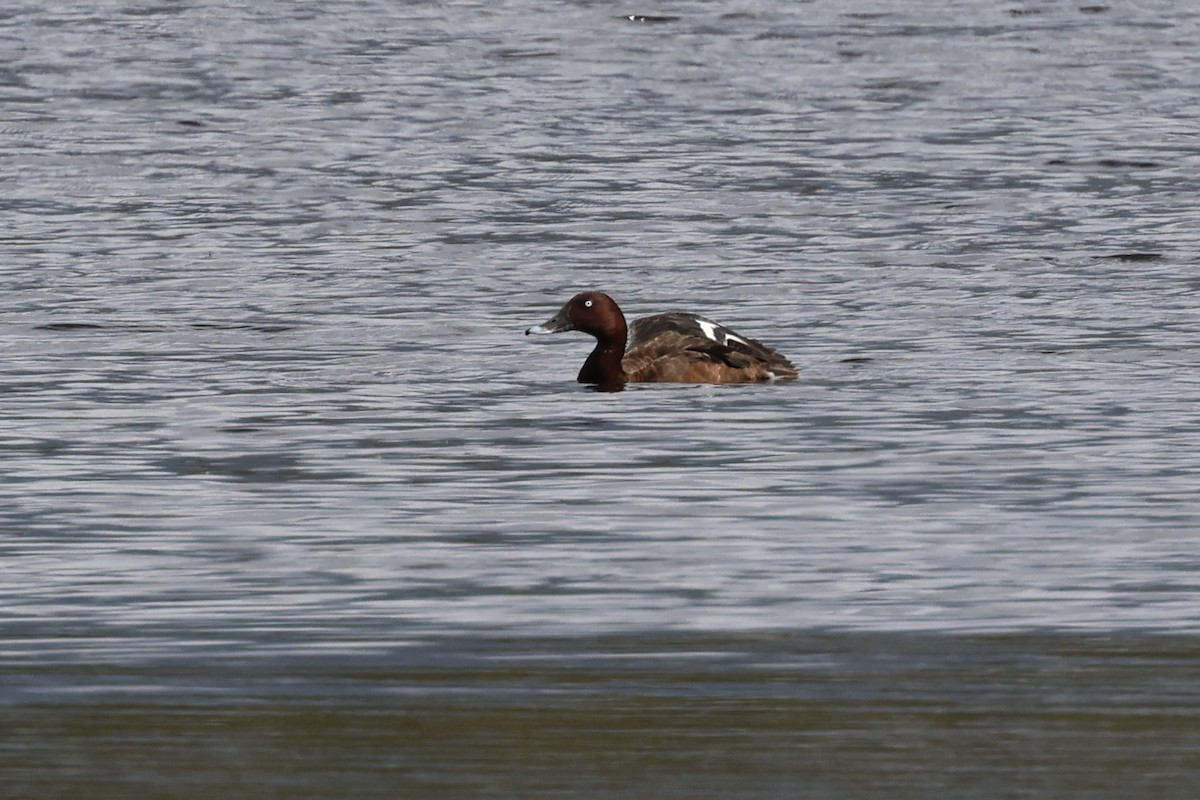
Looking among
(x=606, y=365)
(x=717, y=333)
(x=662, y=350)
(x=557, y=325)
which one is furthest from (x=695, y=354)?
(x=557, y=325)

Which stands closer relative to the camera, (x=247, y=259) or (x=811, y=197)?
(x=247, y=259)

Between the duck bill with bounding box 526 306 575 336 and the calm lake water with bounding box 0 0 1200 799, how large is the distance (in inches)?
7.9

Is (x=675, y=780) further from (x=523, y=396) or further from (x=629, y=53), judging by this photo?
(x=629, y=53)

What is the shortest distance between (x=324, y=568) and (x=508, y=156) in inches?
688

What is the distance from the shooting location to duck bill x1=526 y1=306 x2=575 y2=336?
16844 millimetres

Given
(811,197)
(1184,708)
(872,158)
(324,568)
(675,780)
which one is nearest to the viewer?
(675,780)

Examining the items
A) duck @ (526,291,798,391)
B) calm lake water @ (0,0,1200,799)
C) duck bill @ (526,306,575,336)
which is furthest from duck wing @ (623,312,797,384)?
duck bill @ (526,306,575,336)

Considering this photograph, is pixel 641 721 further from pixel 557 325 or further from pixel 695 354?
pixel 557 325

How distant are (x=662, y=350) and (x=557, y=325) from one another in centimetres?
71

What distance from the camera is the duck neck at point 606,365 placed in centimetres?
1616

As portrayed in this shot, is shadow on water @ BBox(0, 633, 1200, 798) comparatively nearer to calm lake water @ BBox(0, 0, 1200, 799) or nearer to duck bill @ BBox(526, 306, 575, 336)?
calm lake water @ BBox(0, 0, 1200, 799)

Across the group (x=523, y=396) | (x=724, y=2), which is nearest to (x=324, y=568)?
(x=523, y=396)

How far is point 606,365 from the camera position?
53.6 feet

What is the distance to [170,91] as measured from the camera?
31.9 metres
